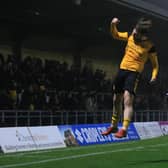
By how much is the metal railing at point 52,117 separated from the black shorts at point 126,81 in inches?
444

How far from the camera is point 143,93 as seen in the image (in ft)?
127

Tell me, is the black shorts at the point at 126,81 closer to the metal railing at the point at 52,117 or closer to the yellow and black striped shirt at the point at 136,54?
the yellow and black striped shirt at the point at 136,54

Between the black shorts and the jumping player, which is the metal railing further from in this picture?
the jumping player

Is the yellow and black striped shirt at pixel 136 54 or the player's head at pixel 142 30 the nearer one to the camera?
the player's head at pixel 142 30

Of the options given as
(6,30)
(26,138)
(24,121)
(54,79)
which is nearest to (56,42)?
(6,30)

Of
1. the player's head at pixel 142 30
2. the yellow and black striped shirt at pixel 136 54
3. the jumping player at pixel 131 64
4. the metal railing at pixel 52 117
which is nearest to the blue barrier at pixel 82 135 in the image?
the metal railing at pixel 52 117

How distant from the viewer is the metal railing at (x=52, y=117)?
74.7 feet

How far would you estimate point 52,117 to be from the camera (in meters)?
24.9

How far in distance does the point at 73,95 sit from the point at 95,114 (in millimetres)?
1785

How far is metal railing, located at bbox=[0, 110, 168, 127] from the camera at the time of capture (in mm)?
22781

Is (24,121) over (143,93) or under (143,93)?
over

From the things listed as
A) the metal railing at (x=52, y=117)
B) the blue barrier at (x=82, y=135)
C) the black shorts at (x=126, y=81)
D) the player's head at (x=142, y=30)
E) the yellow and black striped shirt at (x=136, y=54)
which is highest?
the player's head at (x=142, y=30)

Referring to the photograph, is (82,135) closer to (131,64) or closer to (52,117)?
(52,117)

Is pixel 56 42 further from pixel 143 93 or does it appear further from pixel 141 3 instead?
pixel 141 3
